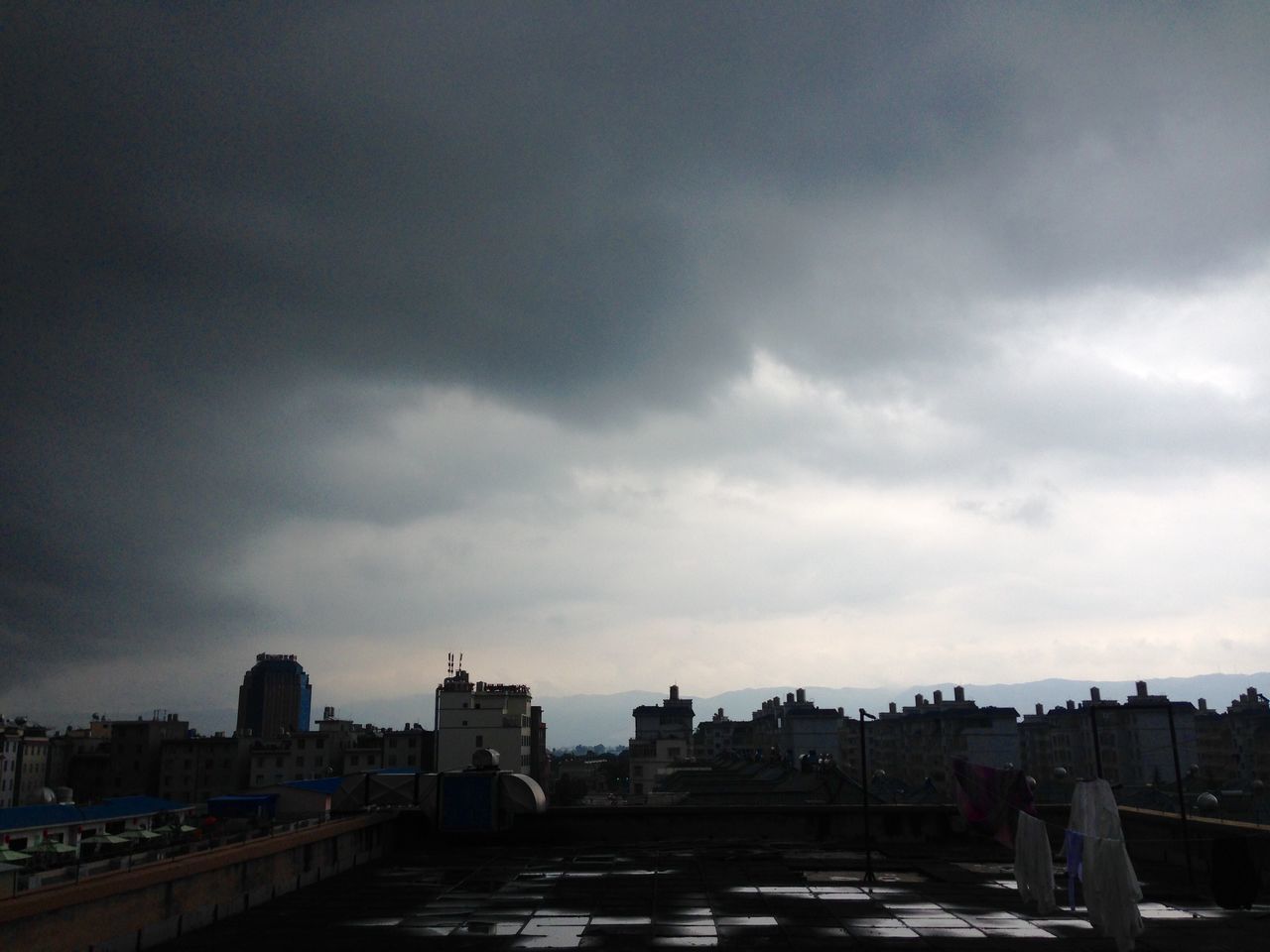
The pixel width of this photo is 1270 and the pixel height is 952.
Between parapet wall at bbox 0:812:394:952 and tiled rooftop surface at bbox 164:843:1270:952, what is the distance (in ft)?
1.66

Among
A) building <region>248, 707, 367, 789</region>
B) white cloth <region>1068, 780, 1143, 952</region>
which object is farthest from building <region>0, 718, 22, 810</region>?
white cloth <region>1068, 780, 1143, 952</region>

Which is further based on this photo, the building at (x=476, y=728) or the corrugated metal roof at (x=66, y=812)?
the building at (x=476, y=728)

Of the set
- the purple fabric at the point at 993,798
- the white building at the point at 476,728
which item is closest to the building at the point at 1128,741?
the white building at the point at 476,728

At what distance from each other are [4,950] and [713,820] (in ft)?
76.3

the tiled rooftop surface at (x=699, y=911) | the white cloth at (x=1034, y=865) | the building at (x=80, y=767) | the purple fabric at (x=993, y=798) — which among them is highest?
the purple fabric at (x=993, y=798)

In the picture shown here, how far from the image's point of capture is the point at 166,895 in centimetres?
1642

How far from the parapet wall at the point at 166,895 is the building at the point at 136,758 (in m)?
122

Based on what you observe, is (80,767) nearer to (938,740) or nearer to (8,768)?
(8,768)

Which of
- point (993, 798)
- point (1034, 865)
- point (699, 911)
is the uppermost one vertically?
point (993, 798)

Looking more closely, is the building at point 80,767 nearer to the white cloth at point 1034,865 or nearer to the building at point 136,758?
the building at point 136,758

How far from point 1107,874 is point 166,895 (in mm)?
15827

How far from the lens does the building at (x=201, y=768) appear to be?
126250 mm

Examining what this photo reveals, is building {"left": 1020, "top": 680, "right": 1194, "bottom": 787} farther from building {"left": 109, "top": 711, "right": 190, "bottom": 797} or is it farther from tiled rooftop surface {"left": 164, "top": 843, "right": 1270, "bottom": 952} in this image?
building {"left": 109, "top": 711, "right": 190, "bottom": 797}

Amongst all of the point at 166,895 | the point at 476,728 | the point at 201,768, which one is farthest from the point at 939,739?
the point at 166,895
